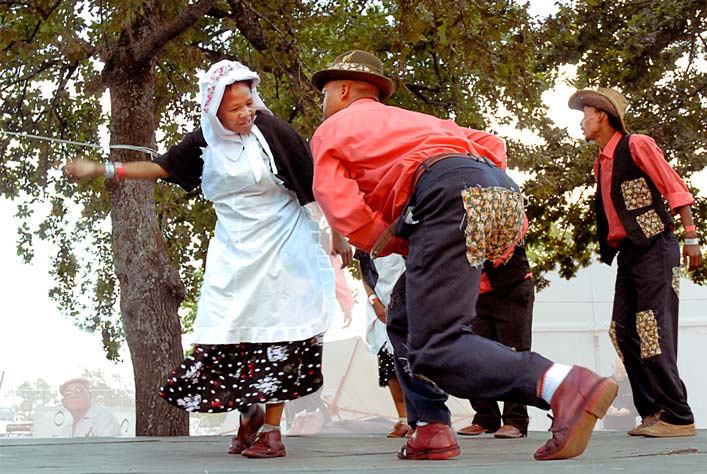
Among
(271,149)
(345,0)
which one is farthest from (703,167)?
(271,149)

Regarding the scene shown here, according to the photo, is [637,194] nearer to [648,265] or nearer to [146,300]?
[648,265]

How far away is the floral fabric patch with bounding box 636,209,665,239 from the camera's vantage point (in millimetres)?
5266

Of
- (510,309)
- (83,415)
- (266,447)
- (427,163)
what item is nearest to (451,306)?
(427,163)

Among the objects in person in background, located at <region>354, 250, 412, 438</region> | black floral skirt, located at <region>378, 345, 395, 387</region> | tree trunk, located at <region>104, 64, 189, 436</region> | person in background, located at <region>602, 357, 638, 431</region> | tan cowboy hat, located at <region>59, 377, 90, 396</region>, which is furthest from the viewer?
person in background, located at <region>602, 357, 638, 431</region>

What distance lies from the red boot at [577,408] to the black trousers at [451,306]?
98 millimetres

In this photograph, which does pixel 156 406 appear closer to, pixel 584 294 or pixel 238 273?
pixel 238 273

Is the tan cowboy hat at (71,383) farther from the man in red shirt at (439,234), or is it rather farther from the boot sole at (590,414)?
the boot sole at (590,414)


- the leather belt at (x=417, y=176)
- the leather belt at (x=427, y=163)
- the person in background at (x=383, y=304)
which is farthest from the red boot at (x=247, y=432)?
the person in background at (x=383, y=304)

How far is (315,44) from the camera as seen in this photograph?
12352mm

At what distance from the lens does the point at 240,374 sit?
4.25 m

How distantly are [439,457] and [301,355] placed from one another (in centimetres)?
103

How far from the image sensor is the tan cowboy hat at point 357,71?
12.1 ft

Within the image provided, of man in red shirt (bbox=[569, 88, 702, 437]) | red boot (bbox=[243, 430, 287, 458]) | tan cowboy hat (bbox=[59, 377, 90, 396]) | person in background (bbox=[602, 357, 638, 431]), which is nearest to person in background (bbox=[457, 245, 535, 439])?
man in red shirt (bbox=[569, 88, 702, 437])

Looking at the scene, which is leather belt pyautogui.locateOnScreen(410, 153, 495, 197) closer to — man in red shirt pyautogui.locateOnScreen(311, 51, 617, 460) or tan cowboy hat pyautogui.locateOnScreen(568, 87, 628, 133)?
man in red shirt pyautogui.locateOnScreen(311, 51, 617, 460)
